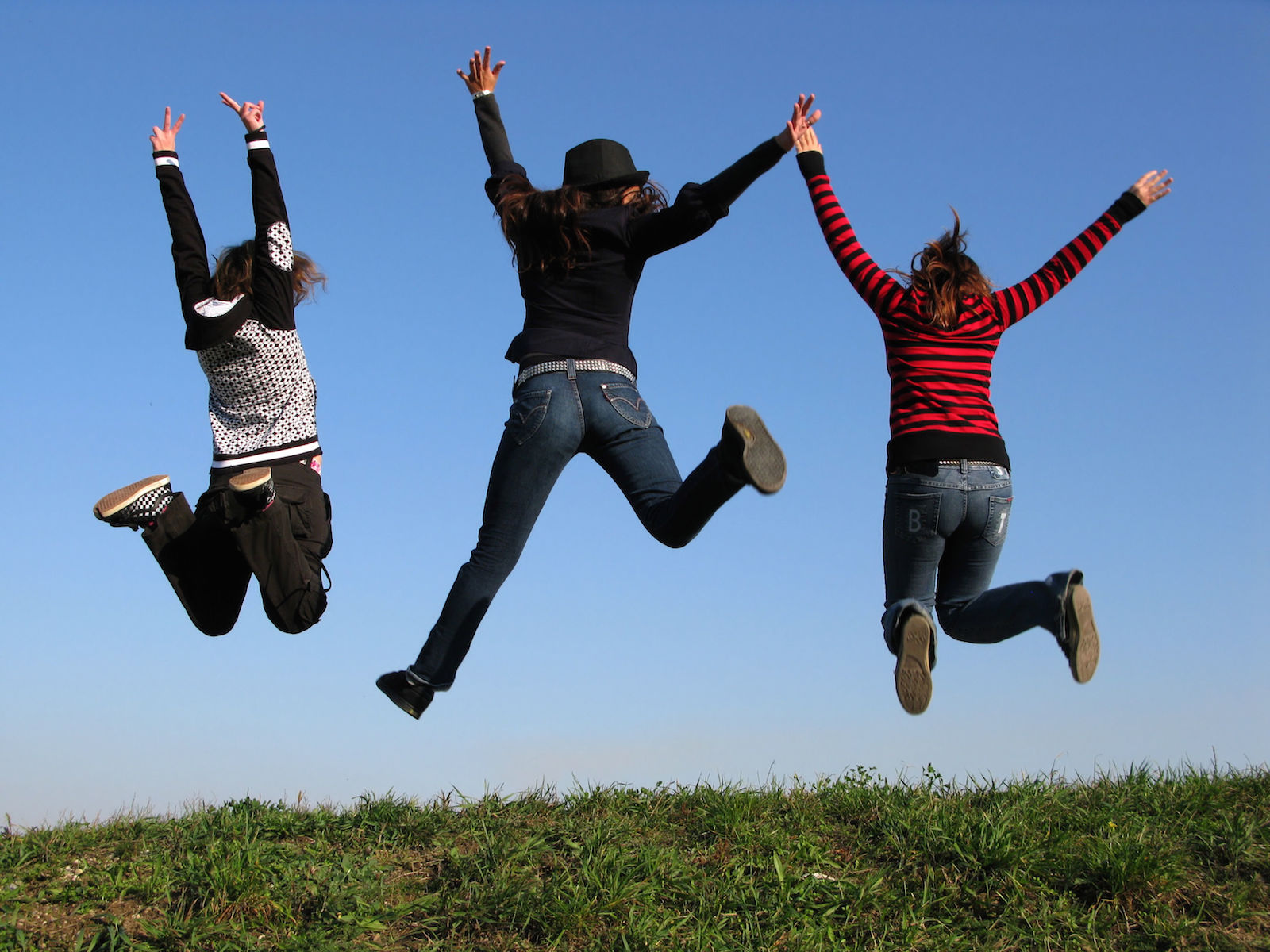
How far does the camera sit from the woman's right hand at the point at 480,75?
659 cm

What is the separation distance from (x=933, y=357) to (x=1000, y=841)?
2405 mm

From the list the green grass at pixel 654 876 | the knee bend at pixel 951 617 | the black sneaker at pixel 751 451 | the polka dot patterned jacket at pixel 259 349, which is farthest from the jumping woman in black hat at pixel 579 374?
the knee bend at pixel 951 617

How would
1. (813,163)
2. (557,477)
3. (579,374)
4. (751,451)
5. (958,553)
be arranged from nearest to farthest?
(751,451) < (579,374) < (557,477) < (958,553) < (813,163)

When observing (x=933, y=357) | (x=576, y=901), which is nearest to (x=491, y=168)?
(x=933, y=357)

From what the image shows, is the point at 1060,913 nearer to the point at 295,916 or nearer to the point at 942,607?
the point at 942,607

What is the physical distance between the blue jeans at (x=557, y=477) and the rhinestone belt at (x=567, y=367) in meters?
0.03

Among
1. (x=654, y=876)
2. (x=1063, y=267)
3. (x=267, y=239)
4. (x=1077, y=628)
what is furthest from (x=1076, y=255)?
(x=267, y=239)

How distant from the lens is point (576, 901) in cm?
520

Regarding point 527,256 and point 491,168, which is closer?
point 527,256

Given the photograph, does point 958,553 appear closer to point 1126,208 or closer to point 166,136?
point 1126,208

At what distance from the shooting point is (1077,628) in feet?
17.4

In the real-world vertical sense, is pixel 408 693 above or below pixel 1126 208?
below

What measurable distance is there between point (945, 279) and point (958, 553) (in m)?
1.37

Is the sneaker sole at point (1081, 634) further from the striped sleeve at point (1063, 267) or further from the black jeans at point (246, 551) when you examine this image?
the black jeans at point (246, 551)
